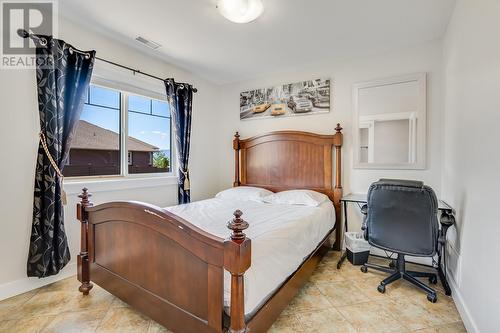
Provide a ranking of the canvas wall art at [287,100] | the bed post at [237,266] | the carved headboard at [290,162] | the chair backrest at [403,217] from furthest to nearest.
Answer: the canvas wall art at [287,100], the carved headboard at [290,162], the chair backrest at [403,217], the bed post at [237,266]

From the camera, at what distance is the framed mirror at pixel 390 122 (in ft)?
9.21

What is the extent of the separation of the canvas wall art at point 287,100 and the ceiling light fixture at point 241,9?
1.51m

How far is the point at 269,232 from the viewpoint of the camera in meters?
1.78

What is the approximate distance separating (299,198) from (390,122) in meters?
1.43

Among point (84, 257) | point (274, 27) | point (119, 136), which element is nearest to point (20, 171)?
point (84, 257)

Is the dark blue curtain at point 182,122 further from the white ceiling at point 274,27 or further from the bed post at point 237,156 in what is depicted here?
the bed post at point 237,156

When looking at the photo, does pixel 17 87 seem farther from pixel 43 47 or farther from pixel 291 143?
pixel 291 143

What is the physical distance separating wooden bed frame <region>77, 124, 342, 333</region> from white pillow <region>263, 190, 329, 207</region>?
54 centimetres

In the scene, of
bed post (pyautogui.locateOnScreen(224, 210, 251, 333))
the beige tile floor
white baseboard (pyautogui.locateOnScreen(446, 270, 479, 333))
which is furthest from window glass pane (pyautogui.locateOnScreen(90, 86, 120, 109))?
white baseboard (pyautogui.locateOnScreen(446, 270, 479, 333))

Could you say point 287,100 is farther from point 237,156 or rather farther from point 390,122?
point 390,122

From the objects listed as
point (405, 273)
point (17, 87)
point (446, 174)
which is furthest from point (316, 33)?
point (17, 87)

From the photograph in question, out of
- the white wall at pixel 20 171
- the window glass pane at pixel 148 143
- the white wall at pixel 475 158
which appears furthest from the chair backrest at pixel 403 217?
the white wall at pixel 20 171

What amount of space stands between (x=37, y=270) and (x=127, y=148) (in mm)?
1490

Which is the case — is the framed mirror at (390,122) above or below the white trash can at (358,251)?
above
